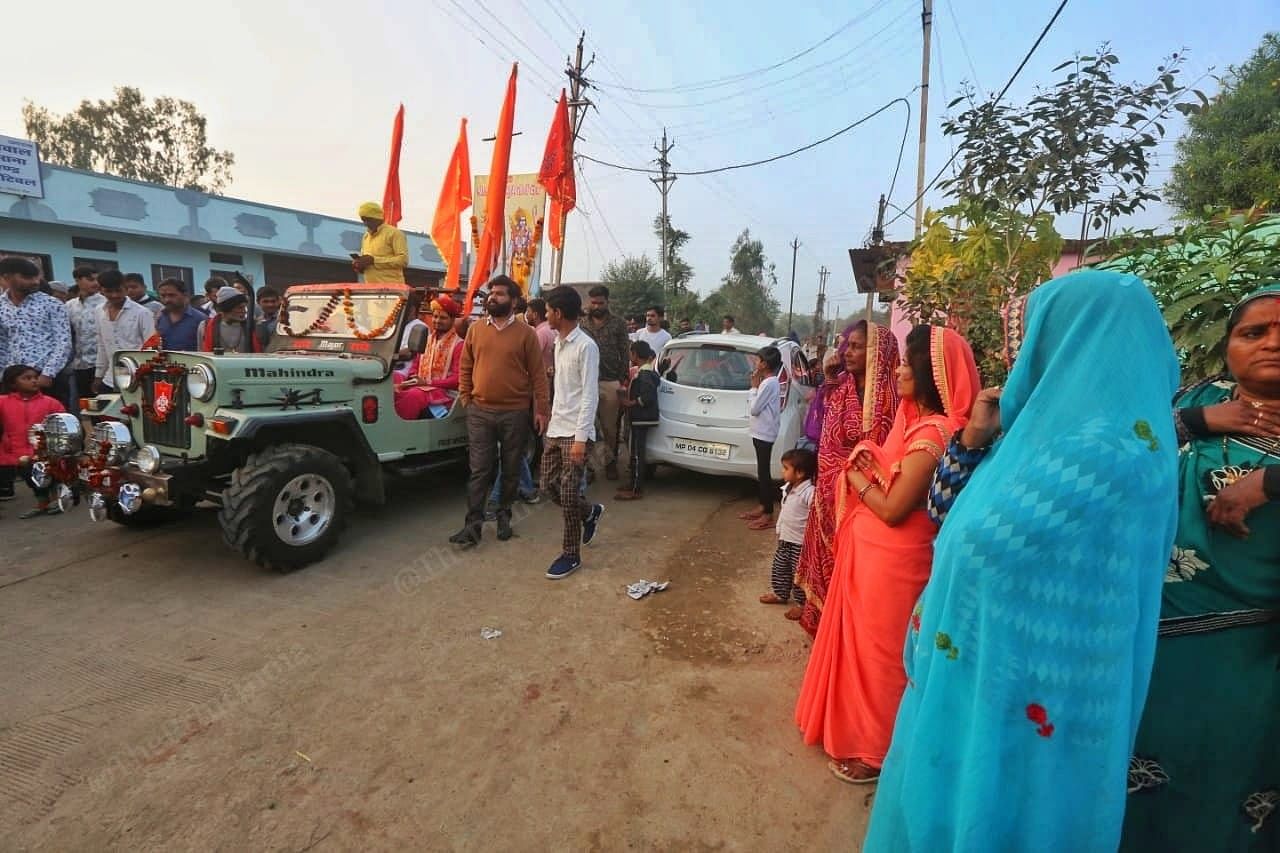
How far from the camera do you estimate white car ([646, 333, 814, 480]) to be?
566 centimetres

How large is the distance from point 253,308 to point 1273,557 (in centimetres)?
653

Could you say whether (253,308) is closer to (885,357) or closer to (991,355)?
(885,357)

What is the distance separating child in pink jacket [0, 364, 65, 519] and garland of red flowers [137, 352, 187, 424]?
172 centimetres

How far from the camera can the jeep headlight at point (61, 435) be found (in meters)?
3.89

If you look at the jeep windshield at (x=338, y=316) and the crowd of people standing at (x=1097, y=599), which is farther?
the jeep windshield at (x=338, y=316)

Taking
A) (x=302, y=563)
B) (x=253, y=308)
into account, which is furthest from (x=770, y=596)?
(x=253, y=308)

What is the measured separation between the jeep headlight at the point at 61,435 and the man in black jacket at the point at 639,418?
3941 mm

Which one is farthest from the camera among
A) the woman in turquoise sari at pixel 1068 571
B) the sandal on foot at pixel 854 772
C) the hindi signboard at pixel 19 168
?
the hindi signboard at pixel 19 168

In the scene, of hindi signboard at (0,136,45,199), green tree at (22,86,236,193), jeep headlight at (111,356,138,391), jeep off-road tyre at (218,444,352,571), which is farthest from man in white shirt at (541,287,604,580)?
green tree at (22,86,236,193)

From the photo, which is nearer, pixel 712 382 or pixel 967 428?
pixel 967 428

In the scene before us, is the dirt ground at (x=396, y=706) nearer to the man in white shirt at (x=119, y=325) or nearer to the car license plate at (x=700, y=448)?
the car license plate at (x=700, y=448)

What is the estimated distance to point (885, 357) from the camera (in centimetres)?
286

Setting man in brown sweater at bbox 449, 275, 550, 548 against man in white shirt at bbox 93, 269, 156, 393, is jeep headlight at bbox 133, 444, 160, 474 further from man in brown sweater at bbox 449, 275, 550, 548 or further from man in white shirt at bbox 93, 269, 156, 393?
man in white shirt at bbox 93, 269, 156, 393

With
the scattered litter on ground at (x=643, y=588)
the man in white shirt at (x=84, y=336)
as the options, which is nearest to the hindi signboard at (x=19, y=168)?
the man in white shirt at (x=84, y=336)
